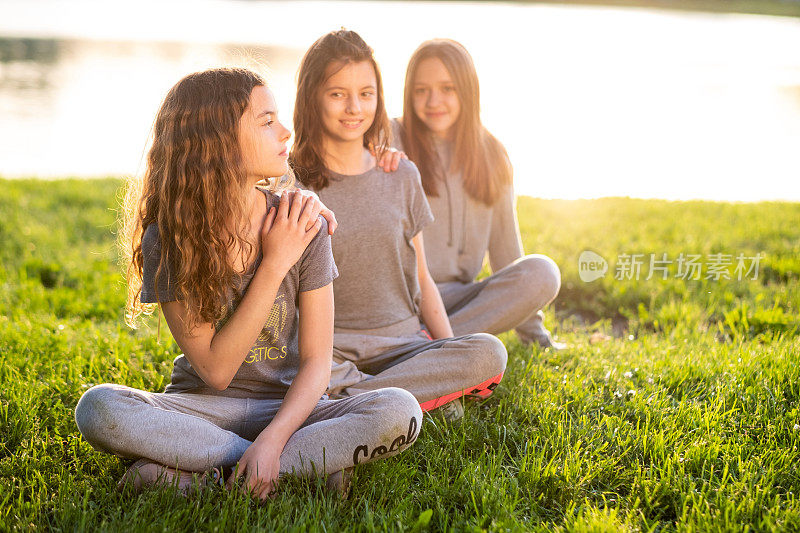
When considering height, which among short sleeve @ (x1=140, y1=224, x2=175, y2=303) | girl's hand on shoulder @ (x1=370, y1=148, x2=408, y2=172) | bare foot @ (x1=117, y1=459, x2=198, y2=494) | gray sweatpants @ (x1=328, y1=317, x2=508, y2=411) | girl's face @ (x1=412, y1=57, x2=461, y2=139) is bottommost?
bare foot @ (x1=117, y1=459, x2=198, y2=494)

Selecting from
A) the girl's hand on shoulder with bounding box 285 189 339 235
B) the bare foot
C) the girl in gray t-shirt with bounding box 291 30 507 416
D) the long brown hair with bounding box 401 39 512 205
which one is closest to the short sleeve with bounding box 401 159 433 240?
the girl in gray t-shirt with bounding box 291 30 507 416

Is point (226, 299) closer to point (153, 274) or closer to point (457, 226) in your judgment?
point (153, 274)

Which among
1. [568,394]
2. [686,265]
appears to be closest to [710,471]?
[568,394]

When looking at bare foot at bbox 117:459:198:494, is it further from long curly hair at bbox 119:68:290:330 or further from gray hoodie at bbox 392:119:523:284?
gray hoodie at bbox 392:119:523:284

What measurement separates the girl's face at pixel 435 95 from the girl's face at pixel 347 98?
0.63 meters

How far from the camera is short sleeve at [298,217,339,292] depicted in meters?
2.30

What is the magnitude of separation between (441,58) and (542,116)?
6940 mm

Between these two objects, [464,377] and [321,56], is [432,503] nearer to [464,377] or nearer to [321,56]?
[464,377]

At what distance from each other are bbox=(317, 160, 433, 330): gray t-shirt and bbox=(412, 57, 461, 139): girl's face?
620mm

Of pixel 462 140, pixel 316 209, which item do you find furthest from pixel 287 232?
pixel 462 140

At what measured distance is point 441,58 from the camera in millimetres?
3305

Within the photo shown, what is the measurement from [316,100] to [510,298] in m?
1.20

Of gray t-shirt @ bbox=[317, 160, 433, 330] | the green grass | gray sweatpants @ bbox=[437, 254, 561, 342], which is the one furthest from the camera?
gray sweatpants @ bbox=[437, 254, 561, 342]

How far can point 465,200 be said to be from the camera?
137 inches
